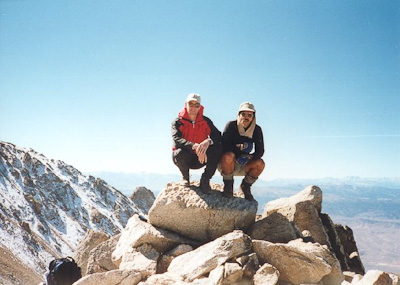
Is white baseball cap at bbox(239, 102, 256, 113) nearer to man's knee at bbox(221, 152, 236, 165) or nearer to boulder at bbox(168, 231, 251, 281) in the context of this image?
man's knee at bbox(221, 152, 236, 165)

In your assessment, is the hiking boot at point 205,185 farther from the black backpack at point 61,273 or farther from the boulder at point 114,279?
the black backpack at point 61,273

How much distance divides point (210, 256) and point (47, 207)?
163 metres

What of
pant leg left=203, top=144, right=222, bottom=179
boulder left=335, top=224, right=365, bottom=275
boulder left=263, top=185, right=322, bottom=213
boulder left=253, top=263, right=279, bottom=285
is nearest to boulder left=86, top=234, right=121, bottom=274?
pant leg left=203, top=144, right=222, bottom=179

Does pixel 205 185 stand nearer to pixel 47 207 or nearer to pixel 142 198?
pixel 47 207

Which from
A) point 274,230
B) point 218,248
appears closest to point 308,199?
point 274,230

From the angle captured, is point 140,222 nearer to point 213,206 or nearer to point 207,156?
point 213,206

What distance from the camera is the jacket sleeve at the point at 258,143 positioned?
10.8 metres

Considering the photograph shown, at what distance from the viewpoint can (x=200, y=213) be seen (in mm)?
10453

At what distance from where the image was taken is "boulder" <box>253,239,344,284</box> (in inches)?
330

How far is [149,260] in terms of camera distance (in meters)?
9.46

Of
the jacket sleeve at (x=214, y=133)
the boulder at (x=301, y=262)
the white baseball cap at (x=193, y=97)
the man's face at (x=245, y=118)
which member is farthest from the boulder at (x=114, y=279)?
the man's face at (x=245, y=118)

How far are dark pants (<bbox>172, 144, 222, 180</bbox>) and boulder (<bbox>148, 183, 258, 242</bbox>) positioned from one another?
889 mm

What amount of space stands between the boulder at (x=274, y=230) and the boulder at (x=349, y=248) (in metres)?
6.71

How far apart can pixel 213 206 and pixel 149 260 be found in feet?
8.84
